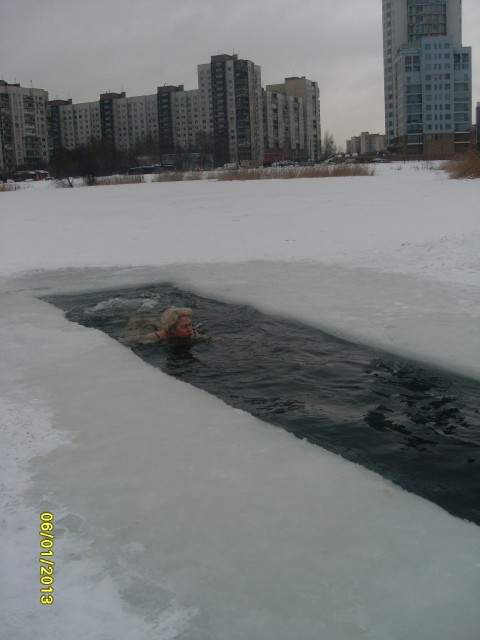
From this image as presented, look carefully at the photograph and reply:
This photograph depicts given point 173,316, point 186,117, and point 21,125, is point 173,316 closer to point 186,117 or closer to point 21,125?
point 21,125

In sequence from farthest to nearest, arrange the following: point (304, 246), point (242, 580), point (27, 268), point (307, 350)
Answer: point (304, 246)
point (27, 268)
point (307, 350)
point (242, 580)

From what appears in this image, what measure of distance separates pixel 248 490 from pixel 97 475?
706 millimetres

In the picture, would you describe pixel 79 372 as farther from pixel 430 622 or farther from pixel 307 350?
pixel 430 622

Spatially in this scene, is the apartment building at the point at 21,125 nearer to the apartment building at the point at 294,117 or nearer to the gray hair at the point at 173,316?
the apartment building at the point at 294,117

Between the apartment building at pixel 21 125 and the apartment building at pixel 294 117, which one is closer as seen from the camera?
the apartment building at pixel 21 125

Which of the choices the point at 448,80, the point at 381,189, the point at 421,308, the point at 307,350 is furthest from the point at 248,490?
the point at 448,80

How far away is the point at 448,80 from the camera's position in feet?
345

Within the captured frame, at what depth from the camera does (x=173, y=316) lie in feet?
18.8

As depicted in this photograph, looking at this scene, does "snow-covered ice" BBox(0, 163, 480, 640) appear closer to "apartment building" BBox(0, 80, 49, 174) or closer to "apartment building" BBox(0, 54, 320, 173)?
"apartment building" BBox(0, 54, 320, 173)

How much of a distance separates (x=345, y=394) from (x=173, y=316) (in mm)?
1986

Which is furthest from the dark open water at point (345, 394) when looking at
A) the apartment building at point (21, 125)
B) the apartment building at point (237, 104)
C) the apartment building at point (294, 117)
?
A: the apartment building at point (294, 117)
